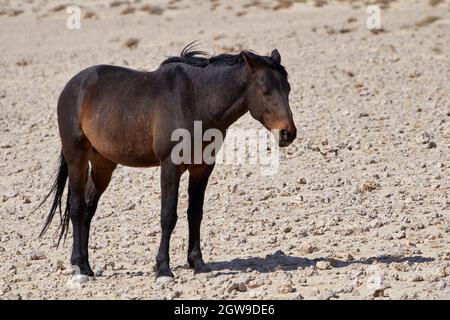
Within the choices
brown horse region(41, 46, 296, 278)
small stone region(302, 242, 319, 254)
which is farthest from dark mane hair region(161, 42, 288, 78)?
small stone region(302, 242, 319, 254)

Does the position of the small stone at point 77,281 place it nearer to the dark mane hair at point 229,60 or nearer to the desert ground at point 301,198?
the desert ground at point 301,198

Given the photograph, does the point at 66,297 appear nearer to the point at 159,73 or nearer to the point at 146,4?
the point at 159,73

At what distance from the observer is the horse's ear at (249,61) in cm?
861

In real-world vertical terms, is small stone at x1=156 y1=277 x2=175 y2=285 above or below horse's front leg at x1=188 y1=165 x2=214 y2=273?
below

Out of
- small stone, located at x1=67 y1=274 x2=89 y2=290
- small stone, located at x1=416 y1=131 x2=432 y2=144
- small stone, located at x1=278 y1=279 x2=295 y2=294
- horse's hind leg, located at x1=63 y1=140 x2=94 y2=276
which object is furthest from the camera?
small stone, located at x1=416 y1=131 x2=432 y2=144

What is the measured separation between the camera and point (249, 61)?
8633 millimetres

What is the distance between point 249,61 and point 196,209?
1445 mm

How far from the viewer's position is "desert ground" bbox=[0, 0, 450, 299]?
8.73 meters

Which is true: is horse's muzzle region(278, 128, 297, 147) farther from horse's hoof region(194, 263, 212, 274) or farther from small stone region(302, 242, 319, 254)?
small stone region(302, 242, 319, 254)

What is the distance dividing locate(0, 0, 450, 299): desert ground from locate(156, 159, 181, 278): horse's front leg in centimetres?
18

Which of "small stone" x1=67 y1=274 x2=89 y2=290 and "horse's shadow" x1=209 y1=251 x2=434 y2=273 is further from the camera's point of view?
"horse's shadow" x1=209 y1=251 x2=434 y2=273

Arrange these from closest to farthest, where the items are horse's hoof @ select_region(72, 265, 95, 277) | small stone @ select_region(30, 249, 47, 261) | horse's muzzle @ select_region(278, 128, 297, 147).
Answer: horse's muzzle @ select_region(278, 128, 297, 147)
horse's hoof @ select_region(72, 265, 95, 277)
small stone @ select_region(30, 249, 47, 261)

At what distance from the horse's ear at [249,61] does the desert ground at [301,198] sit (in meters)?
Result: 1.70

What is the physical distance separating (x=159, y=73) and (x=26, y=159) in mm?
6263
